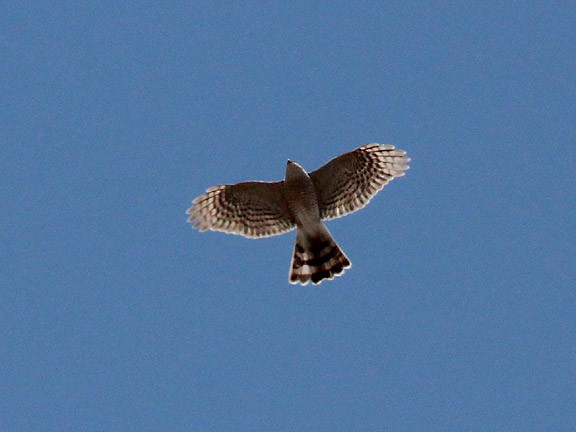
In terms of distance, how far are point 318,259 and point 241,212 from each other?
1.69 meters

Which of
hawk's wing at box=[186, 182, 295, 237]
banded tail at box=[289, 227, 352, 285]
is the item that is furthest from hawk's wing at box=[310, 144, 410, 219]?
hawk's wing at box=[186, 182, 295, 237]

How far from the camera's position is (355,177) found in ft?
67.5

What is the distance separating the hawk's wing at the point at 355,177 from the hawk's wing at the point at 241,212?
2.54ft

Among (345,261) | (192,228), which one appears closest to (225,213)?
(192,228)

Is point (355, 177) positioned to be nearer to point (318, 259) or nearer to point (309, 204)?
point (309, 204)

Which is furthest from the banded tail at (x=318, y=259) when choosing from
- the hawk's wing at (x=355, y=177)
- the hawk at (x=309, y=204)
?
the hawk's wing at (x=355, y=177)

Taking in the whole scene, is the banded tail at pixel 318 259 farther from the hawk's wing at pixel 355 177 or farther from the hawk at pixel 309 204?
the hawk's wing at pixel 355 177

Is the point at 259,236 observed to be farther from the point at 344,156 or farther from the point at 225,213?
the point at 344,156

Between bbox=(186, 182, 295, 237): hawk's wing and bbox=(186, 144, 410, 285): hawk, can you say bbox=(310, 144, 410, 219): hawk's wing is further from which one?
bbox=(186, 182, 295, 237): hawk's wing

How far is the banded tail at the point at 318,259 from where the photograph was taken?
20688 millimetres

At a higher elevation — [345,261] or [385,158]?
[385,158]

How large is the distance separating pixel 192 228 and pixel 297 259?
202 centimetres

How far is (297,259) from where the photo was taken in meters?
20.8

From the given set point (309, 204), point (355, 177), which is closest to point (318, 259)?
point (309, 204)
